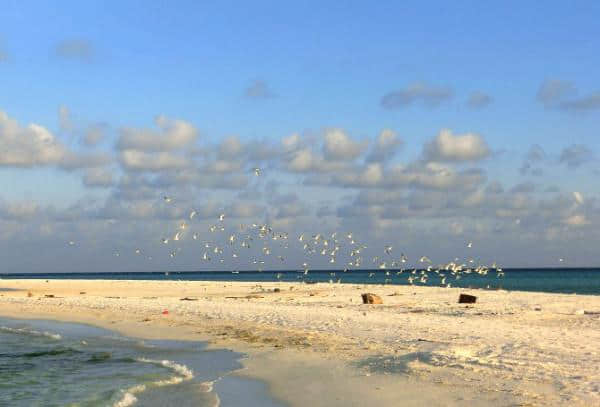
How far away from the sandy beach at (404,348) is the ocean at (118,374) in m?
1.08

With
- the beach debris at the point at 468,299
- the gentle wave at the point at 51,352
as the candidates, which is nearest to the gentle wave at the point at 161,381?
the gentle wave at the point at 51,352

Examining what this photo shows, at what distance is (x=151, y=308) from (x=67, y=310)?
25.5ft

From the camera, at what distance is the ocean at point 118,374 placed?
55.0 ft

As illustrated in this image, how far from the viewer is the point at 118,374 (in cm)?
2094

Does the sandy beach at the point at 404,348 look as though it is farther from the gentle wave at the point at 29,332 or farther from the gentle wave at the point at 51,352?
the gentle wave at the point at 51,352

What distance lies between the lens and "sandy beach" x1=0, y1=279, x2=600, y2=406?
15.2m

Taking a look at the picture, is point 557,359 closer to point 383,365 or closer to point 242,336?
point 383,365

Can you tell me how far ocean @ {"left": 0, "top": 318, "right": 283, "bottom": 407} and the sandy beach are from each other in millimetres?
1080

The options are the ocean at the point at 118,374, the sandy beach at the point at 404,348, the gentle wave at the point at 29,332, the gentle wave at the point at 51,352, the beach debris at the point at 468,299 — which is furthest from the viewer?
the beach debris at the point at 468,299

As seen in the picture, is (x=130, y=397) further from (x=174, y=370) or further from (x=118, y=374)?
(x=118, y=374)

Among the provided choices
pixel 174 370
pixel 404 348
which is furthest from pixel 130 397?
pixel 404 348

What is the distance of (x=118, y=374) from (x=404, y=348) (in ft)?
31.4

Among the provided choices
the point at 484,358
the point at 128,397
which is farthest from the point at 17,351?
the point at 484,358

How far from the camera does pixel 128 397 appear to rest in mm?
16875
